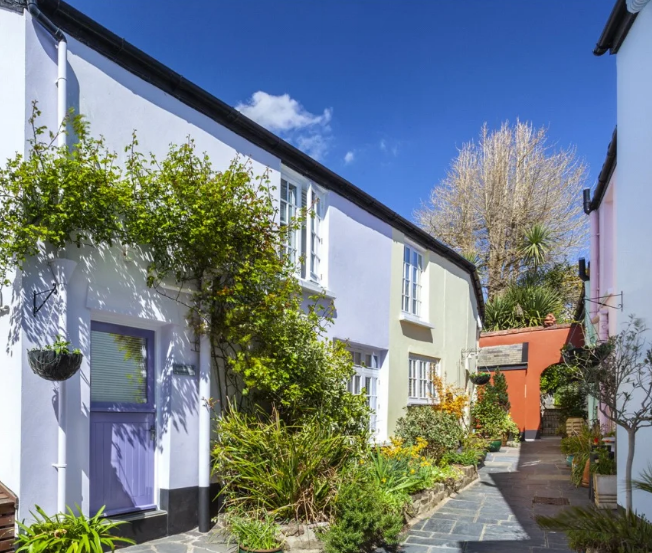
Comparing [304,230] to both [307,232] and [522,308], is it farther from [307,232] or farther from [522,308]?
[522,308]

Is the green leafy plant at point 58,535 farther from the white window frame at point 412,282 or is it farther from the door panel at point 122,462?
the white window frame at point 412,282

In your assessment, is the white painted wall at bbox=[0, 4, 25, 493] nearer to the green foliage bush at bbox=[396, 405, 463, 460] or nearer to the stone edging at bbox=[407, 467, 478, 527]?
the stone edging at bbox=[407, 467, 478, 527]

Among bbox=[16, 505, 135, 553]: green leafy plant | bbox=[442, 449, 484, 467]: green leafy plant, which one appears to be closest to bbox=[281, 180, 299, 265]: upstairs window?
bbox=[442, 449, 484, 467]: green leafy plant

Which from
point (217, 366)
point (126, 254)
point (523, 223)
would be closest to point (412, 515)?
point (217, 366)

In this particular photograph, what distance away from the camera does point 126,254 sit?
6609 millimetres

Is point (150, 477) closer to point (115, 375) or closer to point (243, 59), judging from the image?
point (115, 375)

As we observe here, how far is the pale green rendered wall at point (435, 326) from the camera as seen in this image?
1223 cm

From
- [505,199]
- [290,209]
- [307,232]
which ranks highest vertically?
[505,199]

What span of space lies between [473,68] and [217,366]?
7.51 meters

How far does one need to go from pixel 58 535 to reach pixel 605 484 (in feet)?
23.1

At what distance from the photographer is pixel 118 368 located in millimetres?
6789

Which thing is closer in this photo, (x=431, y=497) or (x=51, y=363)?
(x=51, y=363)

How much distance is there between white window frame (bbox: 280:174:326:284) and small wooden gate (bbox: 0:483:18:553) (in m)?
5.03

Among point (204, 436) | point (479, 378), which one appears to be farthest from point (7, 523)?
point (479, 378)
